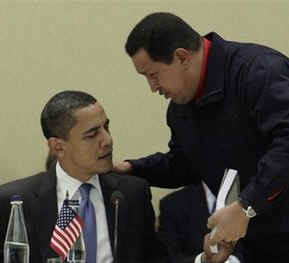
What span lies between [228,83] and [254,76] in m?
0.15

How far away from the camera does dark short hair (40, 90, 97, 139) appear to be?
2.74 m

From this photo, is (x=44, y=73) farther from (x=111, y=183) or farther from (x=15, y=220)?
(x=15, y=220)

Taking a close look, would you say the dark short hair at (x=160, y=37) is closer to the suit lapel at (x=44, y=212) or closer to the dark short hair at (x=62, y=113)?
the dark short hair at (x=62, y=113)

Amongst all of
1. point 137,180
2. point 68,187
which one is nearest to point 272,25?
point 137,180

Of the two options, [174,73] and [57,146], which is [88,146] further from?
[174,73]

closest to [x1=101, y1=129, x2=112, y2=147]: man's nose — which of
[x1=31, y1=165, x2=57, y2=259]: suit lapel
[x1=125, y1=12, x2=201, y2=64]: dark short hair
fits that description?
[x1=31, y1=165, x2=57, y2=259]: suit lapel

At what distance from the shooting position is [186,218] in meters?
3.44

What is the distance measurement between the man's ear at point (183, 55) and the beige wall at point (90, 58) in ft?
4.60

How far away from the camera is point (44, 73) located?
384 centimetres

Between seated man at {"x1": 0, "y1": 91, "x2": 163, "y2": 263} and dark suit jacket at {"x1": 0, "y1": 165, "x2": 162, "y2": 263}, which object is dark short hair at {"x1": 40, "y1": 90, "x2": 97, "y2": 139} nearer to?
seated man at {"x1": 0, "y1": 91, "x2": 163, "y2": 263}

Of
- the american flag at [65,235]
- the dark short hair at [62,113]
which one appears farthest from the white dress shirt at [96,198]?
the american flag at [65,235]

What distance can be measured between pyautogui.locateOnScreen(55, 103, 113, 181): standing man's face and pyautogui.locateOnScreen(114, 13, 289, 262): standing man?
32 centimetres

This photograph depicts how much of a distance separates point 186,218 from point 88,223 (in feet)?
3.00

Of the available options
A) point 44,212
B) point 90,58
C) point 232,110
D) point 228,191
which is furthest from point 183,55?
point 90,58
